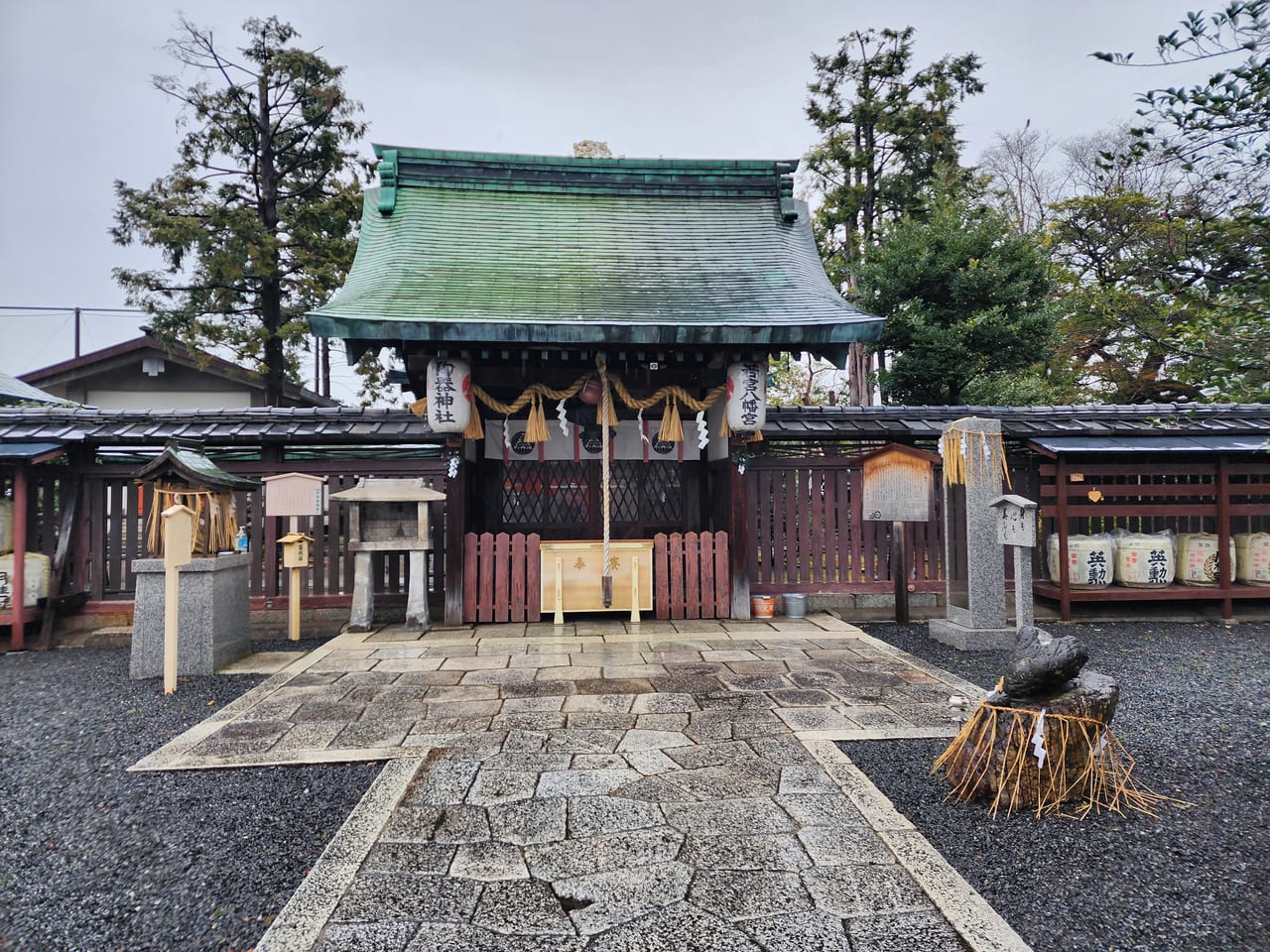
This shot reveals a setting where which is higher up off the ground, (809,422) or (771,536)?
(809,422)

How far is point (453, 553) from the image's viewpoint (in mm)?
7355

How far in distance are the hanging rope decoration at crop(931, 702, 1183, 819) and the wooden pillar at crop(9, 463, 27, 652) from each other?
30.5ft

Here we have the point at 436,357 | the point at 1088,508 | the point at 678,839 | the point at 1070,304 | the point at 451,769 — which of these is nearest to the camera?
the point at 678,839

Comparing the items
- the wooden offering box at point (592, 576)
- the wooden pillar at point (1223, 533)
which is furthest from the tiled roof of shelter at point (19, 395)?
the wooden pillar at point (1223, 533)

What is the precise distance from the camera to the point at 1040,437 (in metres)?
7.88

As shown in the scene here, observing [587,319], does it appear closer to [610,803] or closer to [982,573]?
[982,573]

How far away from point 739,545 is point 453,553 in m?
3.54

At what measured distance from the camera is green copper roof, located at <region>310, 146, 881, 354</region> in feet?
22.6

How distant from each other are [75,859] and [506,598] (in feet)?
15.7

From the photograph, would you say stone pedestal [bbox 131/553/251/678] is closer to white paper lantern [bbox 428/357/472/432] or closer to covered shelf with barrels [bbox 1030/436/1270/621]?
white paper lantern [bbox 428/357/472/432]

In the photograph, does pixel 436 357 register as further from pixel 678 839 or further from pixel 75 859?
pixel 678 839

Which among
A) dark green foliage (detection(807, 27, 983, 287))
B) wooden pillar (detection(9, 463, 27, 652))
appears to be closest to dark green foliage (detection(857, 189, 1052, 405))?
dark green foliage (detection(807, 27, 983, 287))

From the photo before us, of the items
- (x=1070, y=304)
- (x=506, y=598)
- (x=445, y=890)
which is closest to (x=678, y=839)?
(x=445, y=890)

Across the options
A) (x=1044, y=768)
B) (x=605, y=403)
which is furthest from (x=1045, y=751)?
(x=605, y=403)
